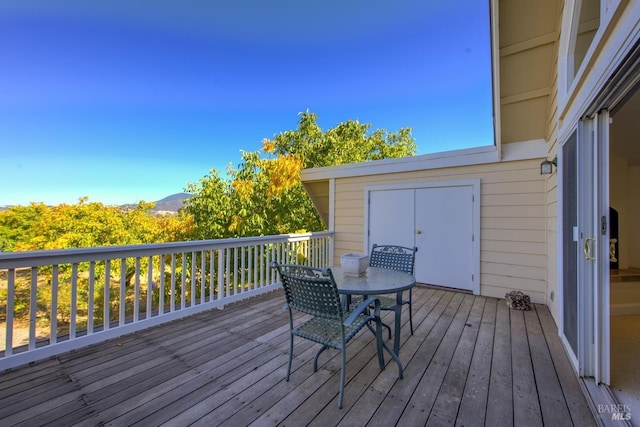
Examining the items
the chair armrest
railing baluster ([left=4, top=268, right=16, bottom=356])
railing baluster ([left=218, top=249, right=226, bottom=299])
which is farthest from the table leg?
railing baluster ([left=4, top=268, right=16, bottom=356])

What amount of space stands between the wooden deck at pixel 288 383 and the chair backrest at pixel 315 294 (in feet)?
1.78

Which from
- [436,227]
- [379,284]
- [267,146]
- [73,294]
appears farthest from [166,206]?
[379,284]

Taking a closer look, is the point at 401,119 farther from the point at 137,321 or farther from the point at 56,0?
the point at 137,321

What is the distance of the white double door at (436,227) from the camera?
408cm

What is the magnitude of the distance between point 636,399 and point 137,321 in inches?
152

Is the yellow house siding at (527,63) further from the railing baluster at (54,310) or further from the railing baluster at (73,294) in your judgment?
the railing baluster at (54,310)

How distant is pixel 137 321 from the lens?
266 cm

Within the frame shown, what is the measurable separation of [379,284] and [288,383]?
0.94 meters

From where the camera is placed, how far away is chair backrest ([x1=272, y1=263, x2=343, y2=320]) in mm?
1542

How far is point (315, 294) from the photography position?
1.62 meters

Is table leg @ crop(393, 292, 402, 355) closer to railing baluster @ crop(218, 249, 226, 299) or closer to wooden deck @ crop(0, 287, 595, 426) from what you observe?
wooden deck @ crop(0, 287, 595, 426)

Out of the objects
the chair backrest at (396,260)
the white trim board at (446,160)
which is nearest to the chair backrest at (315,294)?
the chair backrest at (396,260)

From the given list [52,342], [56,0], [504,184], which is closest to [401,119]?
[504,184]

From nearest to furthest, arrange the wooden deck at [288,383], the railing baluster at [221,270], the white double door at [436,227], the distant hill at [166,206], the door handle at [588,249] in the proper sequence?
the wooden deck at [288,383], the door handle at [588,249], the railing baluster at [221,270], the white double door at [436,227], the distant hill at [166,206]
